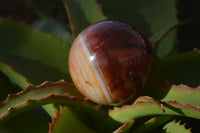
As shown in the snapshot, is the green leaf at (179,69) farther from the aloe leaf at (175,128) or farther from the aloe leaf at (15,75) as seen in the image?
the aloe leaf at (15,75)

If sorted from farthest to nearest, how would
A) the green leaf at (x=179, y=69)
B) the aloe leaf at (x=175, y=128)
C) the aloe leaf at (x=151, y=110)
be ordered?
the green leaf at (x=179, y=69) → the aloe leaf at (x=175, y=128) → the aloe leaf at (x=151, y=110)

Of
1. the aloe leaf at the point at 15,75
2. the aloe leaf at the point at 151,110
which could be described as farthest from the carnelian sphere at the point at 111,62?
the aloe leaf at the point at 15,75

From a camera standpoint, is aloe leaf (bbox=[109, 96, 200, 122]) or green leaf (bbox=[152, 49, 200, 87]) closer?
aloe leaf (bbox=[109, 96, 200, 122])

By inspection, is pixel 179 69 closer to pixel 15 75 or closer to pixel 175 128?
pixel 175 128

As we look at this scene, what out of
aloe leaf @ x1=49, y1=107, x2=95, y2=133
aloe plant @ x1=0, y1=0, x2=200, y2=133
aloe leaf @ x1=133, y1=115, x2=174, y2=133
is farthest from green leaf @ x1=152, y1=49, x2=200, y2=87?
aloe leaf @ x1=49, y1=107, x2=95, y2=133

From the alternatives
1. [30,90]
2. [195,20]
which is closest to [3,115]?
[30,90]

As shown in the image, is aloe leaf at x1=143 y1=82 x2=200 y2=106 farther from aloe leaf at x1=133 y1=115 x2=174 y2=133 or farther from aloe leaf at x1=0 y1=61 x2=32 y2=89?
aloe leaf at x1=0 y1=61 x2=32 y2=89

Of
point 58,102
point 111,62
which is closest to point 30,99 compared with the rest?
point 58,102
